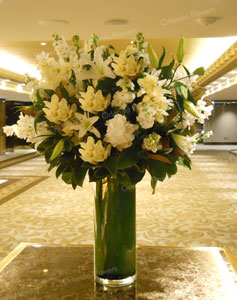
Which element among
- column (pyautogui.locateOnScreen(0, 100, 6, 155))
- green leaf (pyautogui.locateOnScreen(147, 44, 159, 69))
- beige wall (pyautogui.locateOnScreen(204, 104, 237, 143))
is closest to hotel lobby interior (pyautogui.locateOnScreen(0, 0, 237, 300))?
green leaf (pyautogui.locateOnScreen(147, 44, 159, 69))

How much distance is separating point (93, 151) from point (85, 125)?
0.31 ft

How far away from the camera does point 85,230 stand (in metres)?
5.13

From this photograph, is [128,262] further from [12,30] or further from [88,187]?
[88,187]

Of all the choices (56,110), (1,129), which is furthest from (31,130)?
(1,129)

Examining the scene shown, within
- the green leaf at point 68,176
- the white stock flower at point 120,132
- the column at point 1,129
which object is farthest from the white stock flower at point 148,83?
the column at point 1,129

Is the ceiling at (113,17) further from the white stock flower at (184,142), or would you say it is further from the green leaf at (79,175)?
the green leaf at (79,175)

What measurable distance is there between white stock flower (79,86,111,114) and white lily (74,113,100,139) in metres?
0.03

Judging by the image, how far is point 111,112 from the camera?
1.35m

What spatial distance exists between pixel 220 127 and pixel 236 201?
18528mm

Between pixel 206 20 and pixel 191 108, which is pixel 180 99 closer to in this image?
pixel 191 108

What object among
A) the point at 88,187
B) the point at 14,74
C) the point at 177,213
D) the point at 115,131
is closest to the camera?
the point at 115,131

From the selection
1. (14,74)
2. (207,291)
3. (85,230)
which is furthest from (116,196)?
(14,74)

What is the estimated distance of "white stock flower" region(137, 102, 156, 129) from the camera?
1233 millimetres

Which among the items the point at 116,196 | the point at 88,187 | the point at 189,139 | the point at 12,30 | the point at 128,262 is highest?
the point at 12,30
